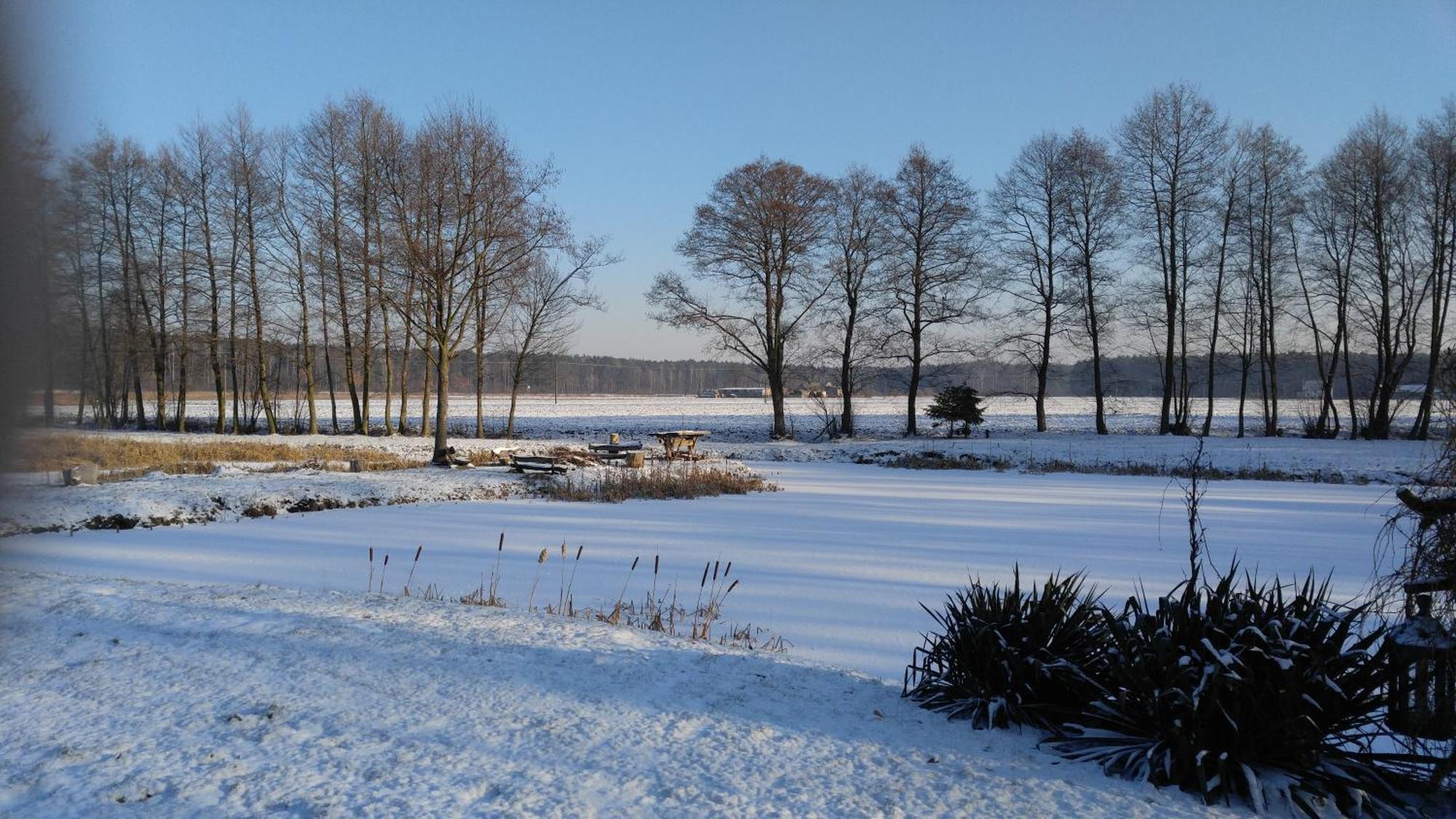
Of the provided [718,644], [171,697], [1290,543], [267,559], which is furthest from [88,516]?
[1290,543]

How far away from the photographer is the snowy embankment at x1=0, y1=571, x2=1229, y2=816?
11.7 ft

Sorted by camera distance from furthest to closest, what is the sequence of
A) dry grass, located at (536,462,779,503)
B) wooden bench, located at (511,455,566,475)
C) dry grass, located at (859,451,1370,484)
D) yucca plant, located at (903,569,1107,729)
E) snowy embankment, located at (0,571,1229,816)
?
dry grass, located at (859,451,1370,484), wooden bench, located at (511,455,566,475), dry grass, located at (536,462,779,503), yucca plant, located at (903,569,1107,729), snowy embankment, located at (0,571,1229,816)

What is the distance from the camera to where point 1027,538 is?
12891mm

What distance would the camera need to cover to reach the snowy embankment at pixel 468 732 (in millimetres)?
3576

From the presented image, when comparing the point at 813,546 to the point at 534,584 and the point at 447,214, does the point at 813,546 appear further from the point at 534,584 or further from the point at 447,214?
the point at 447,214

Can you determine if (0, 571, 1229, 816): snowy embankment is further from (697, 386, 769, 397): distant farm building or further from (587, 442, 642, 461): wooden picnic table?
(697, 386, 769, 397): distant farm building

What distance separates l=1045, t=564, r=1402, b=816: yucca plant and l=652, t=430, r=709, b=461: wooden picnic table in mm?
21799

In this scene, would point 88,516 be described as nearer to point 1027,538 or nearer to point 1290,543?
point 1027,538

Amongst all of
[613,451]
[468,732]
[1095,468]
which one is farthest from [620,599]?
[1095,468]

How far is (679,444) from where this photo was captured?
27391 mm

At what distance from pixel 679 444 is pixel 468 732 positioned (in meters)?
23.2

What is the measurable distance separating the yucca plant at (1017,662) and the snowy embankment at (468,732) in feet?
0.83

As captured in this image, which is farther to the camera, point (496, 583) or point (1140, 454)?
point (1140, 454)

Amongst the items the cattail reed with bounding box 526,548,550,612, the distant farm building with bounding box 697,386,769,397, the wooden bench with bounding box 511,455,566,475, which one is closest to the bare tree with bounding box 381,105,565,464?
the wooden bench with bounding box 511,455,566,475
